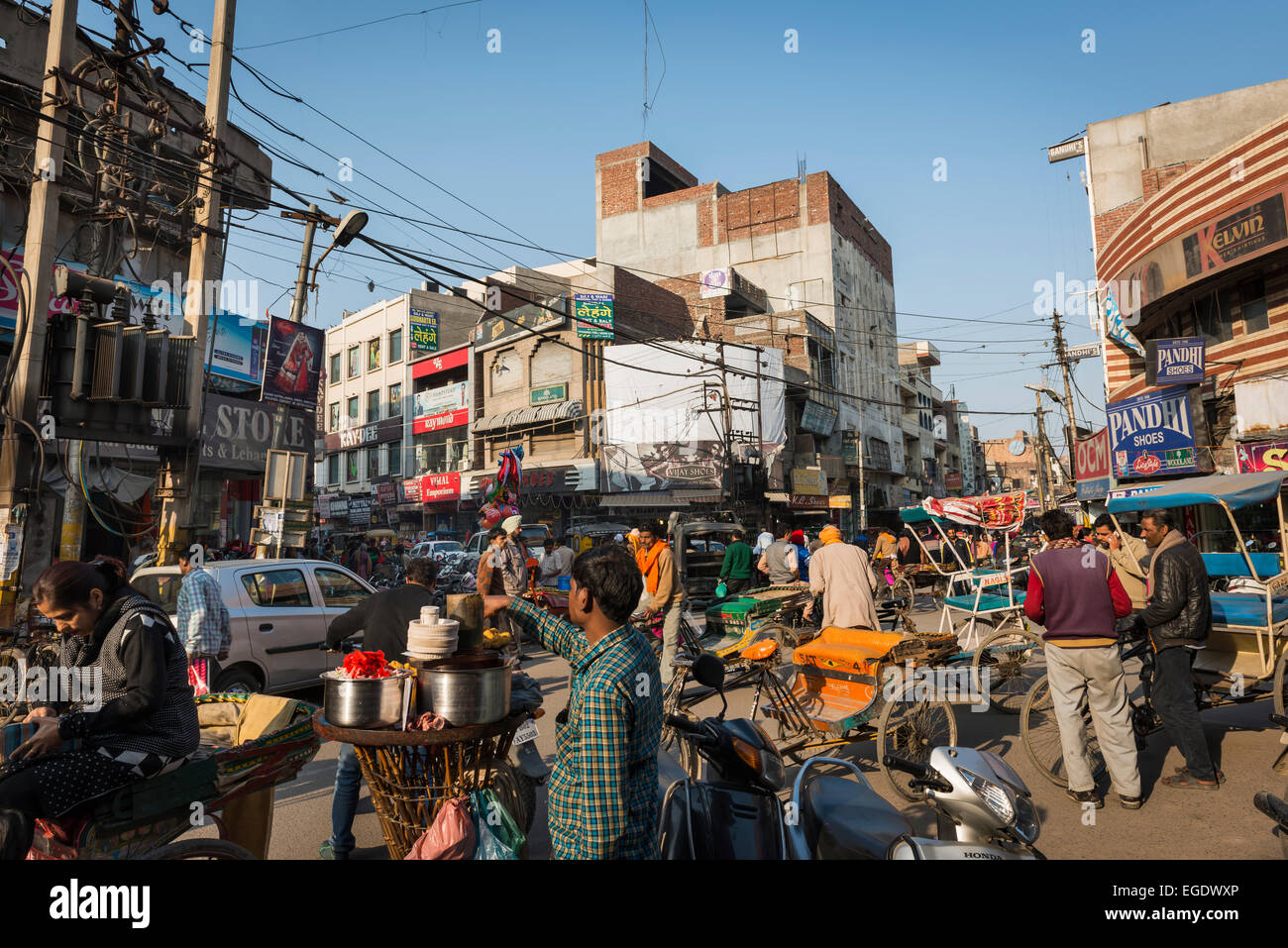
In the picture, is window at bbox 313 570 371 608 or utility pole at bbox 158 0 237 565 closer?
window at bbox 313 570 371 608

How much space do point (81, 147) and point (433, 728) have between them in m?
14.4

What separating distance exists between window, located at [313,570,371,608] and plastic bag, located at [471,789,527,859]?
601cm

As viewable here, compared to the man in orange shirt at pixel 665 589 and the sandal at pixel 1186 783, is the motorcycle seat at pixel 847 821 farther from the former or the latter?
the man in orange shirt at pixel 665 589

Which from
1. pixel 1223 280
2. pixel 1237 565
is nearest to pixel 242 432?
pixel 1237 565

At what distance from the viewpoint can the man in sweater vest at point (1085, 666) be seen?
15.9 ft

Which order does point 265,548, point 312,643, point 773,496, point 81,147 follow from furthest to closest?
point 773,496 < point 81,147 < point 265,548 < point 312,643

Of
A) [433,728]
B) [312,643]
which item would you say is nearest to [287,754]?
[433,728]

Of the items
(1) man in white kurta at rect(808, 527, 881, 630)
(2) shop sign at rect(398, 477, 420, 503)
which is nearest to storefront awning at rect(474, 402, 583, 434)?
(2) shop sign at rect(398, 477, 420, 503)

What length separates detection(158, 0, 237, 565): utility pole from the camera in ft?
31.9

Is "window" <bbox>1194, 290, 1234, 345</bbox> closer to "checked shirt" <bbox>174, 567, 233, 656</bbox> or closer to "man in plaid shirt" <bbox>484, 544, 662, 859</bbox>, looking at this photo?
"man in plaid shirt" <bbox>484, 544, 662, 859</bbox>
